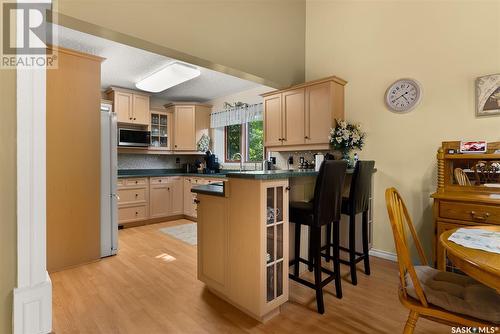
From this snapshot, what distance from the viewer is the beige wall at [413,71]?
2.40 meters

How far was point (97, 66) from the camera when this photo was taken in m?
2.93

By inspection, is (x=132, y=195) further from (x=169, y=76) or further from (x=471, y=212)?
(x=471, y=212)

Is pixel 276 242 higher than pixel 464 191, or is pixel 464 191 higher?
pixel 464 191

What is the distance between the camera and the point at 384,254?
2.97m

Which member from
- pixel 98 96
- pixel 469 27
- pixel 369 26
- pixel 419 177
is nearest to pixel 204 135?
pixel 98 96

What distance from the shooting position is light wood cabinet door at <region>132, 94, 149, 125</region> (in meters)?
4.76

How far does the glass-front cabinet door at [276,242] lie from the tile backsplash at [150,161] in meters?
4.09

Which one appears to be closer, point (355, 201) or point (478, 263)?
point (478, 263)

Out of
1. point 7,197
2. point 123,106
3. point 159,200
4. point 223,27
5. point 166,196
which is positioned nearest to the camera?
point 7,197

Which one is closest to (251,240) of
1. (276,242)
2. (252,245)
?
(252,245)

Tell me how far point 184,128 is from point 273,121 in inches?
89.7

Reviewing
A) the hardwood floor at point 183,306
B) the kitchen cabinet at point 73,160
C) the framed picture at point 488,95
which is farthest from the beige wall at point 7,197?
the framed picture at point 488,95

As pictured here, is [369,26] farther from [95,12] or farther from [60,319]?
[60,319]

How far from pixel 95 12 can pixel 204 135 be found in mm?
3584
